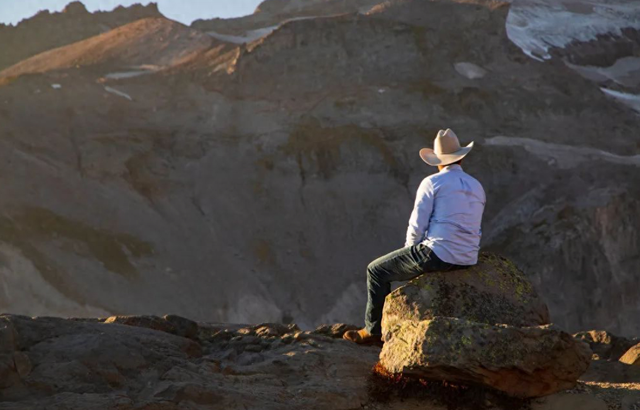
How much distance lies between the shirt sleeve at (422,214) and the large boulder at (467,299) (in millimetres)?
254

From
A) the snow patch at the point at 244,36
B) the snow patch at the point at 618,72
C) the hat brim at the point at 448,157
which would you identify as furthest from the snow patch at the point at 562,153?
the hat brim at the point at 448,157

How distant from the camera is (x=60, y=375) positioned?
17.1 feet

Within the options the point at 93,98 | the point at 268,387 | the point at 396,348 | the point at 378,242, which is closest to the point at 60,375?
the point at 268,387

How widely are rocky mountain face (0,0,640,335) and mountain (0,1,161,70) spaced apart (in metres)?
9.74

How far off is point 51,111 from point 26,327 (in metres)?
13.4

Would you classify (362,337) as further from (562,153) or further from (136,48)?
(136,48)

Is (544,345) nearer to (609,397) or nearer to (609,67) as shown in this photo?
(609,397)

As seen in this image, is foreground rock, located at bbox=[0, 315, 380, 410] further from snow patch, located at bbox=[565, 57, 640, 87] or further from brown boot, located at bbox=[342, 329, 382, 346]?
snow patch, located at bbox=[565, 57, 640, 87]

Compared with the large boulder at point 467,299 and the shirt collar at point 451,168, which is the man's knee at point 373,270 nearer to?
the large boulder at point 467,299

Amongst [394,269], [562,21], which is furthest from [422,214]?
[562,21]

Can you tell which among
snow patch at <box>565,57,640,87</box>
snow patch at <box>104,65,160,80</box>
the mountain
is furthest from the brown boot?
the mountain

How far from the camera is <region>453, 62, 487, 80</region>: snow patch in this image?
2033 centimetres

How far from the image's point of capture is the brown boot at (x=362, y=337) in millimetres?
6379

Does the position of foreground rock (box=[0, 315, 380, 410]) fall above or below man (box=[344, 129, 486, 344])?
below
